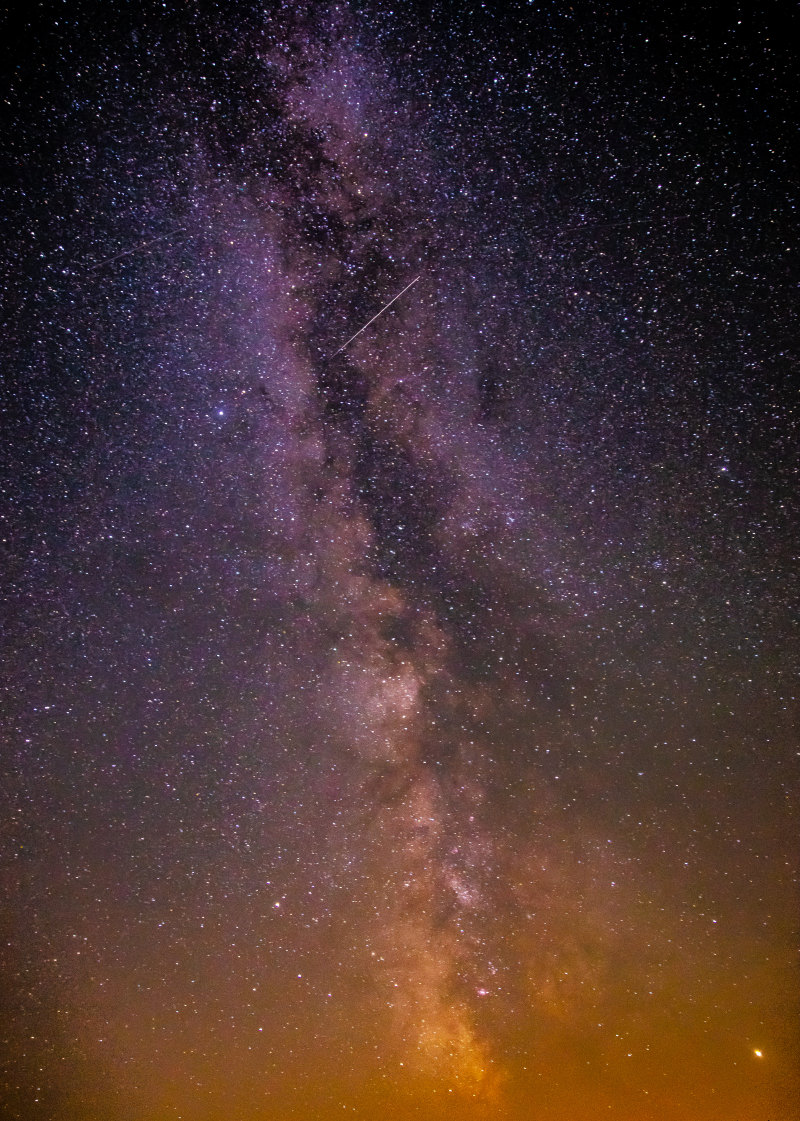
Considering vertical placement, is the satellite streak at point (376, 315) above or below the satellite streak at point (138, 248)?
above

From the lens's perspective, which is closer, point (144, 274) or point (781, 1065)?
point (144, 274)

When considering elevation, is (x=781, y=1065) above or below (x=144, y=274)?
below

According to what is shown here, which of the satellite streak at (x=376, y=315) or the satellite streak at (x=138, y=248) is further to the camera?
the satellite streak at (x=376, y=315)

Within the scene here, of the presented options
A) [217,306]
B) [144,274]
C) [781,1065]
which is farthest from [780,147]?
[781,1065]

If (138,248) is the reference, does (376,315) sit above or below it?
above

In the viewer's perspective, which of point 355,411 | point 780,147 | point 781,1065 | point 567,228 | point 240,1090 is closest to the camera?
point 780,147

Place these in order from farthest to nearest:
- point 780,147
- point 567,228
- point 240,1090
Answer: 1. point 240,1090
2. point 567,228
3. point 780,147

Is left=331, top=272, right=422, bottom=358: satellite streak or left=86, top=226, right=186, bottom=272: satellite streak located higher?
left=331, top=272, right=422, bottom=358: satellite streak

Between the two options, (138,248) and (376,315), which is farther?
(376,315)

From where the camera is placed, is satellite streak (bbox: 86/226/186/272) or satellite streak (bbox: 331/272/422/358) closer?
satellite streak (bbox: 86/226/186/272)

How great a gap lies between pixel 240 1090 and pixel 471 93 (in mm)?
5992

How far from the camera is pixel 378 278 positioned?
212 centimetres

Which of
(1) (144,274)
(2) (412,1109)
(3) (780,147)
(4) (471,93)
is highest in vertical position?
(3) (780,147)

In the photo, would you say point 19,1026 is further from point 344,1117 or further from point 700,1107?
point 700,1107
